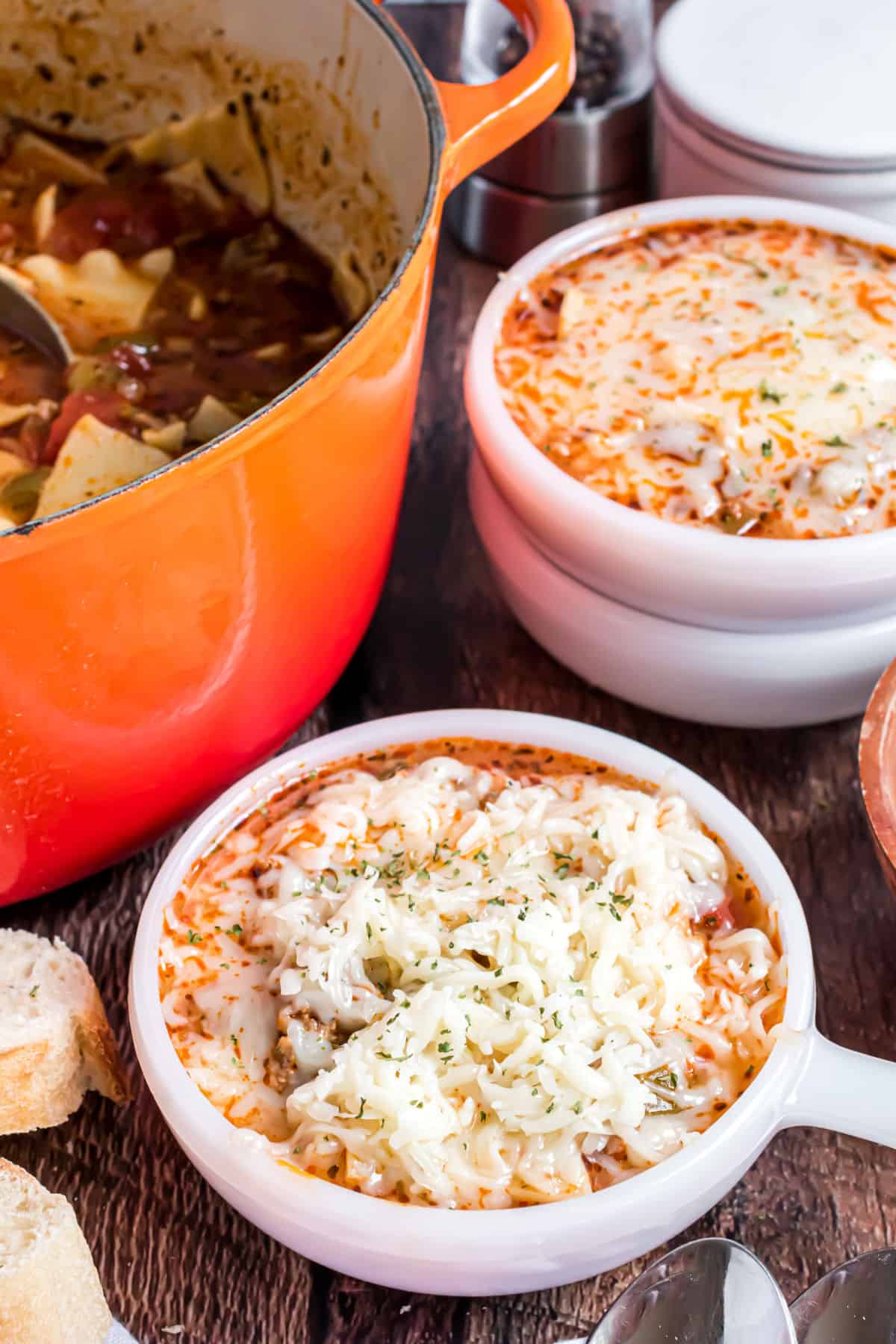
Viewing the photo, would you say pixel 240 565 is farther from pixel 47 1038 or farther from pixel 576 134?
pixel 576 134

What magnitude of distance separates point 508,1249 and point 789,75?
1.34m

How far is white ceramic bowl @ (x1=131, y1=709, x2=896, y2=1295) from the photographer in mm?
914

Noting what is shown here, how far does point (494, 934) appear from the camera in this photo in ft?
3.41

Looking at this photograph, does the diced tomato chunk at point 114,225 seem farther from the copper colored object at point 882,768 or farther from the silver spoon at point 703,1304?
the silver spoon at point 703,1304

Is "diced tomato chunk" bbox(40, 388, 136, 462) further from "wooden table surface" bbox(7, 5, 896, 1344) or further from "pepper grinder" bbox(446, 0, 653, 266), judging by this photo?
"pepper grinder" bbox(446, 0, 653, 266)

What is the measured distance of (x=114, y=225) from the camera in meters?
1.70

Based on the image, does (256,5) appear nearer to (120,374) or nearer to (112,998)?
(120,374)

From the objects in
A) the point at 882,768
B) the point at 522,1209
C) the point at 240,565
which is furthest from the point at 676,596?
the point at 522,1209

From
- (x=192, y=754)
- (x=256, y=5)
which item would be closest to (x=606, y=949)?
(x=192, y=754)

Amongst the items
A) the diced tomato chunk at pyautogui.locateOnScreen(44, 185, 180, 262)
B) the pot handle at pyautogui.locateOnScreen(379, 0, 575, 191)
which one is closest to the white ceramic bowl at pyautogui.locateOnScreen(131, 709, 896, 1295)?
the pot handle at pyautogui.locateOnScreen(379, 0, 575, 191)

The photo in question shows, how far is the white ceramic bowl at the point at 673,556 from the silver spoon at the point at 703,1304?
0.54m

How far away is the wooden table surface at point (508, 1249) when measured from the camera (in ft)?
3.41

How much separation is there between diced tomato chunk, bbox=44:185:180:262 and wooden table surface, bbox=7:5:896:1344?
37 cm

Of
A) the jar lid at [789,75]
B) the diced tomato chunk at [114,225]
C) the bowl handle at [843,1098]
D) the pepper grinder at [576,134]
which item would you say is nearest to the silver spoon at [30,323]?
the diced tomato chunk at [114,225]
